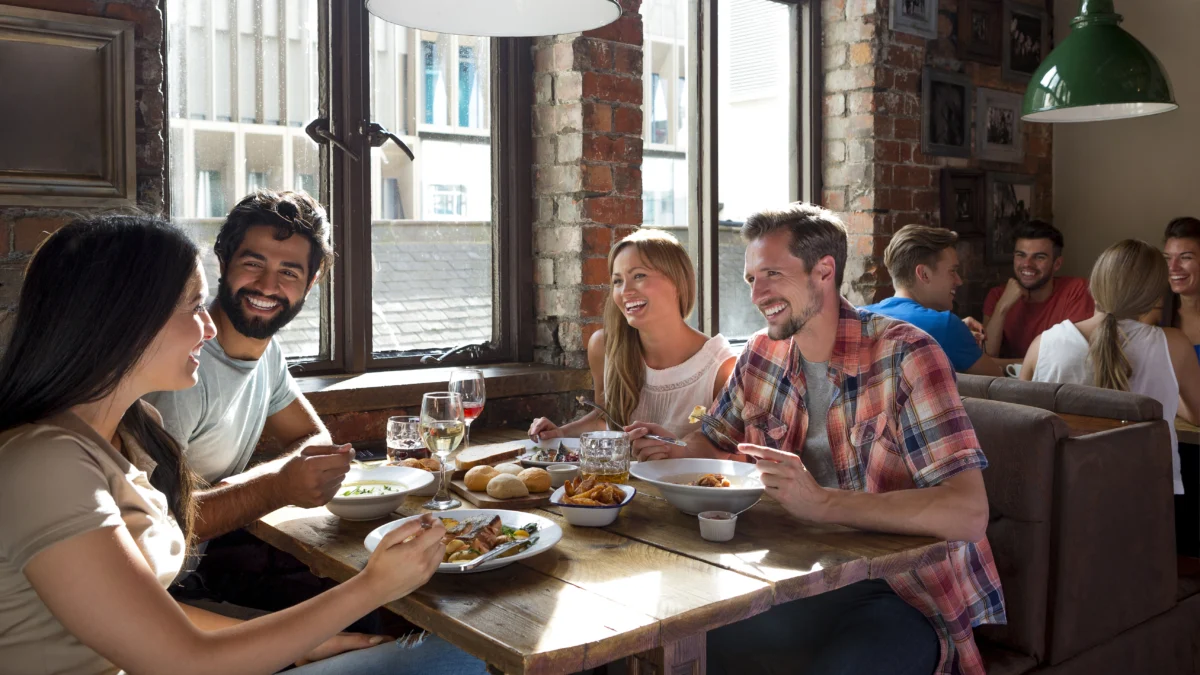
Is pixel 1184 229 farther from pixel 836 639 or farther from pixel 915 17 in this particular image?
pixel 836 639

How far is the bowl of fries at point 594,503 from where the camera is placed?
5.79ft

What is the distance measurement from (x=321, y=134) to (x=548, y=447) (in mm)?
1209

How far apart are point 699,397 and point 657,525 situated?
103cm

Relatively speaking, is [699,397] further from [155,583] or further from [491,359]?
[155,583]

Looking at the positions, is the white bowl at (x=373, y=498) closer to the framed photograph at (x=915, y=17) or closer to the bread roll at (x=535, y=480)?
the bread roll at (x=535, y=480)

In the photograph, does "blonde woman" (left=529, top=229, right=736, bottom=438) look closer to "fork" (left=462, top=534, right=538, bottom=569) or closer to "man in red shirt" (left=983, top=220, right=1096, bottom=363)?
"fork" (left=462, top=534, right=538, bottom=569)

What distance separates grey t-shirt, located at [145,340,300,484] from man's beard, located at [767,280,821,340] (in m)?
1.19

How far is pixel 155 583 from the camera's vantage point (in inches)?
46.6

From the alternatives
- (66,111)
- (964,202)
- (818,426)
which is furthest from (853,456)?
(964,202)

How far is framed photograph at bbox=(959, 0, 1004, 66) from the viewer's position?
4336 millimetres

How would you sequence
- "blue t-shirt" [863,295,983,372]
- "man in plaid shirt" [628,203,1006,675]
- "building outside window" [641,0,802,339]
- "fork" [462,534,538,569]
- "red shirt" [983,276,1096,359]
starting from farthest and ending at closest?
"red shirt" [983,276,1096,359], "building outside window" [641,0,802,339], "blue t-shirt" [863,295,983,372], "man in plaid shirt" [628,203,1006,675], "fork" [462,534,538,569]

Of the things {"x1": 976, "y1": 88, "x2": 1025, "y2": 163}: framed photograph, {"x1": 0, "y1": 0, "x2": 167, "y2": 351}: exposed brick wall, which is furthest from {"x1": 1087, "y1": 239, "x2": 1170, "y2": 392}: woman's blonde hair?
{"x1": 0, "y1": 0, "x2": 167, "y2": 351}: exposed brick wall

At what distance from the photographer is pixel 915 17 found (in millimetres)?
4090

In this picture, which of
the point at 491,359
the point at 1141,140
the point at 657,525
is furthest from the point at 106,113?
the point at 1141,140
